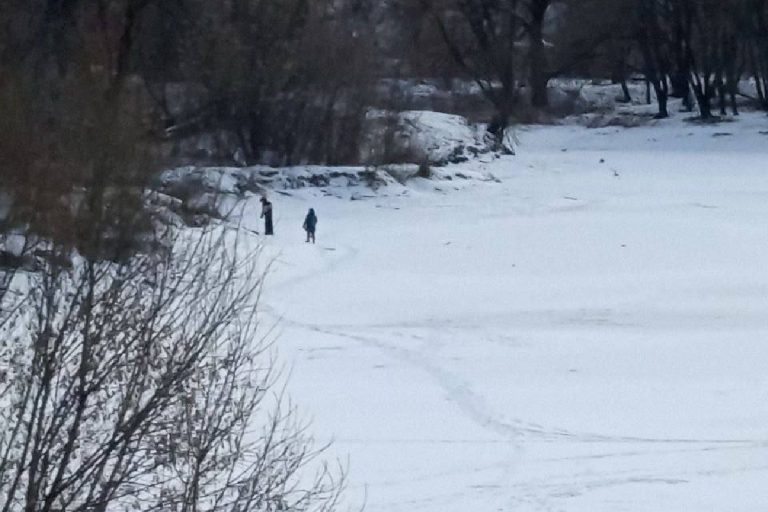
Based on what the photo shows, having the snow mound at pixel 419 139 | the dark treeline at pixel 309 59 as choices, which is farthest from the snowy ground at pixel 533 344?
the dark treeline at pixel 309 59

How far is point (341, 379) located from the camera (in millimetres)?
14023

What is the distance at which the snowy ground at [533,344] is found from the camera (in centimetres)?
1091

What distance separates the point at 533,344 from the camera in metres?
16.1

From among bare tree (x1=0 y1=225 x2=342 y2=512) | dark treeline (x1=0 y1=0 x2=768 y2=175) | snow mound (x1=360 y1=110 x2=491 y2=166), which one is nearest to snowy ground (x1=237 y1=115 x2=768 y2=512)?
snow mound (x1=360 y1=110 x2=491 y2=166)

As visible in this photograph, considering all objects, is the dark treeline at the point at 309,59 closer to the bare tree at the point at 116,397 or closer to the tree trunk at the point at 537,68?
the tree trunk at the point at 537,68

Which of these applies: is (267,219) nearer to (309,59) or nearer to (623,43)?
(309,59)

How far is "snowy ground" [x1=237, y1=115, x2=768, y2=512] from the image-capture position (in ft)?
35.8

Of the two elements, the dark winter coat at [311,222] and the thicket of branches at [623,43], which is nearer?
the dark winter coat at [311,222]

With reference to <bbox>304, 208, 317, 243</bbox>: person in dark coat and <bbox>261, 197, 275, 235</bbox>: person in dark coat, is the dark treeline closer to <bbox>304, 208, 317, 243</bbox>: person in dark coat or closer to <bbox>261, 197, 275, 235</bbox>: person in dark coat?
<bbox>261, 197, 275, 235</bbox>: person in dark coat

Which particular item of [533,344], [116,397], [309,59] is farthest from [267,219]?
[116,397]

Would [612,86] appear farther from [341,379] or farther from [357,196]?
[341,379]

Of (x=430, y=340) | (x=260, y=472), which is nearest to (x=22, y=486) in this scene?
(x=260, y=472)

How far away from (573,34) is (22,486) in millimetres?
54645

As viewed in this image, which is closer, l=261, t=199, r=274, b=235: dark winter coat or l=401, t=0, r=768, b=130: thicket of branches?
l=261, t=199, r=274, b=235: dark winter coat
